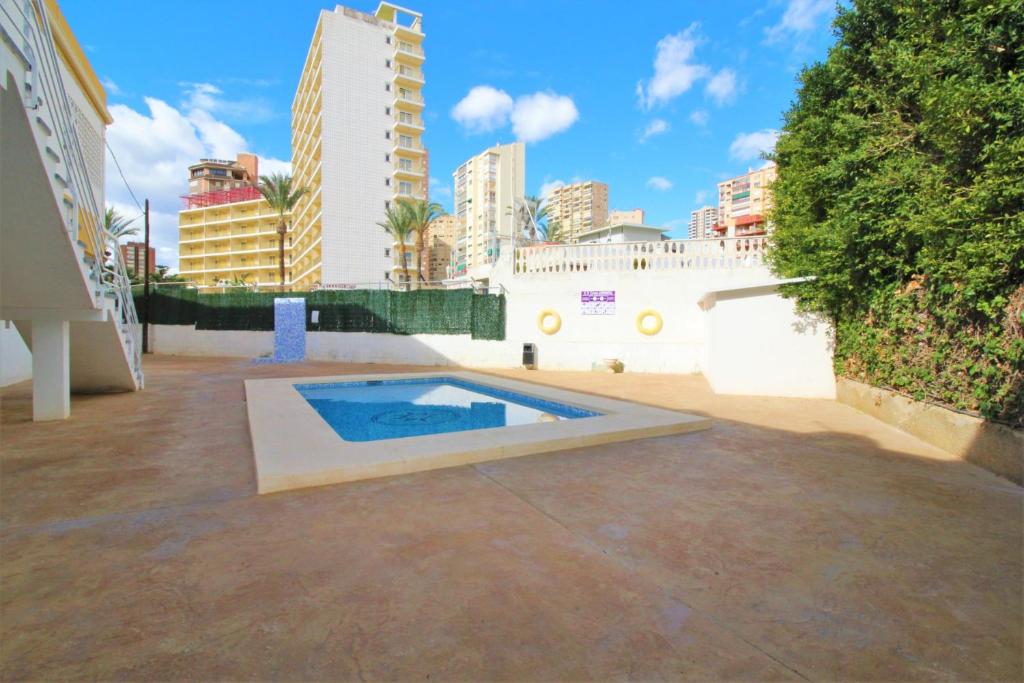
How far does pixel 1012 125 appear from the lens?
5016mm

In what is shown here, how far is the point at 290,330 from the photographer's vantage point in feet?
64.7

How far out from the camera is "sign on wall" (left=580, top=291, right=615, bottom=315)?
1568cm

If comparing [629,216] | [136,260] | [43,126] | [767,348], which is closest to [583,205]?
[629,216]

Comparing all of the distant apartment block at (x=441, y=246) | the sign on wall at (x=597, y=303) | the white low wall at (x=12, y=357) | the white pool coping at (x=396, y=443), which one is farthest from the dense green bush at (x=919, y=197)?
the distant apartment block at (x=441, y=246)

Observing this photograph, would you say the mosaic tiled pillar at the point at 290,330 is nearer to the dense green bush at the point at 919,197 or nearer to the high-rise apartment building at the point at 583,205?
the dense green bush at the point at 919,197

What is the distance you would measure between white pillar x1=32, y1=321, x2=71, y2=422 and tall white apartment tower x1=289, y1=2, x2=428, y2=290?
4065 centimetres

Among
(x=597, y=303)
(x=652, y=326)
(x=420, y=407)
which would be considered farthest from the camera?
(x=597, y=303)

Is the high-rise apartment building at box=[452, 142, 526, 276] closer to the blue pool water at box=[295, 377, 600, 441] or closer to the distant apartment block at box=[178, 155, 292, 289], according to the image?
the distant apartment block at box=[178, 155, 292, 289]

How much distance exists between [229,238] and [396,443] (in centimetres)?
7429

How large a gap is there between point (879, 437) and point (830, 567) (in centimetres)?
490

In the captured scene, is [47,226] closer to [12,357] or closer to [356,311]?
[12,357]

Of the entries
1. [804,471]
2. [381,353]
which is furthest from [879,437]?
[381,353]

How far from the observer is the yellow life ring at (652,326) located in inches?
603

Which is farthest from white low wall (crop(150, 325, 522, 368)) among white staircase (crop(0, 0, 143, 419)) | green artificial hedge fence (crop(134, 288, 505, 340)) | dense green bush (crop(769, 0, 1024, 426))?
dense green bush (crop(769, 0, 1024, 426))
